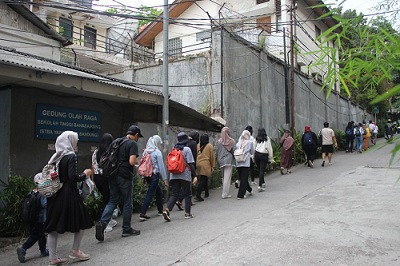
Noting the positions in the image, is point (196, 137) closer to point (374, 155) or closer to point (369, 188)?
point (369, 188)

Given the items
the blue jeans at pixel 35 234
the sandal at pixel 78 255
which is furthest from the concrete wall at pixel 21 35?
the sandal at pixel 78 255

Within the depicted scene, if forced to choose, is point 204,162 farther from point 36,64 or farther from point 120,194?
point 36,64

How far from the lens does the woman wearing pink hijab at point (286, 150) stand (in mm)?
11909

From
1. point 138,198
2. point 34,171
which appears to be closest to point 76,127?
point 34,171

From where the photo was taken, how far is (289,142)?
1195 cm

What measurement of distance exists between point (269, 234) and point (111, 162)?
2.66 m

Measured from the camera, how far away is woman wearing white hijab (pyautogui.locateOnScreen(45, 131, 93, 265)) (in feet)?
14.4

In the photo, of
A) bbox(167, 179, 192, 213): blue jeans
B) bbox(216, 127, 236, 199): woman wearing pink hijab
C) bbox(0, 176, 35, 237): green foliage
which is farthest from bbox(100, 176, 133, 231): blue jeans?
bbox(216, 127, 236, 199): woman wearing pink hijab

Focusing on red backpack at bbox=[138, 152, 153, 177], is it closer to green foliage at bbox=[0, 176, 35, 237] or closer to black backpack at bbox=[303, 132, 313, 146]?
green foliage at bbox=[0, 176, 35, 237]

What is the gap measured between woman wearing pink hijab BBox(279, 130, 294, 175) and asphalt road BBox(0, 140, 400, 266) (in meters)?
3.19

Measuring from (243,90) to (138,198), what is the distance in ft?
21.5

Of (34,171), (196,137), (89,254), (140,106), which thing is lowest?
(89,254)

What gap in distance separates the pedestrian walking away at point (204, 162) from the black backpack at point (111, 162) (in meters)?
3.21

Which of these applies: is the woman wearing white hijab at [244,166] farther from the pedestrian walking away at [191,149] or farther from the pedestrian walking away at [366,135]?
the pedestrian walking away at [366,135]
